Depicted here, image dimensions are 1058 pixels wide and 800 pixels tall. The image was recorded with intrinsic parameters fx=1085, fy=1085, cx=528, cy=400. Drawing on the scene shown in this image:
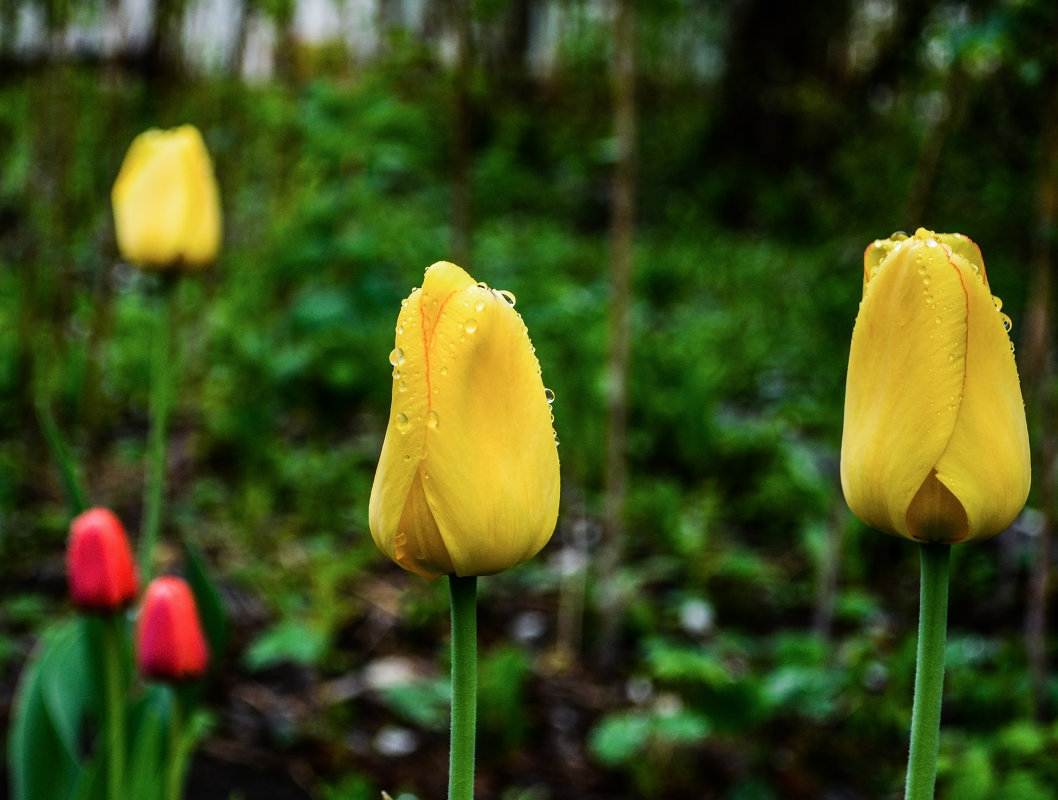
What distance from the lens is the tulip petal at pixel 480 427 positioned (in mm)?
595

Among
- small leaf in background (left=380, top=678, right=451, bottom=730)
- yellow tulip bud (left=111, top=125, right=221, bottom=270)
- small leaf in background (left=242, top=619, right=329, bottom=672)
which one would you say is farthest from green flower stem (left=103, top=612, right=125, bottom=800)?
small leaf in background (left=380, top=678, right=451, bottom=730)

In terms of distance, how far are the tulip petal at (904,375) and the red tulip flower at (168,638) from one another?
781 mm

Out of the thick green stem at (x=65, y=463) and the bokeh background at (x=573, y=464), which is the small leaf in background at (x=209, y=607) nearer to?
the thick green stem at (x=65, y=463)

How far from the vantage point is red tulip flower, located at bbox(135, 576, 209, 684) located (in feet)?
3.73

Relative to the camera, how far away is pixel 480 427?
0.61m

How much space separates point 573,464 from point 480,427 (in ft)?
9.38

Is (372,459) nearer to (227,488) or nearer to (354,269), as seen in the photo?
(227,488)

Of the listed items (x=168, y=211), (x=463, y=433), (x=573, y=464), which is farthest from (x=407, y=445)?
(x=573, y=464)

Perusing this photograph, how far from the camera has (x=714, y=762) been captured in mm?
2246

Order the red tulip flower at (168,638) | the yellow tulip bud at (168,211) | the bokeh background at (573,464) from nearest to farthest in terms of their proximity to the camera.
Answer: the red tulip flower at (168,638)
the yellow tulip bud at (168,211)
the bokeh background at (573,464)

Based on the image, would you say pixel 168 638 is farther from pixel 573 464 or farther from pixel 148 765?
pixel 573 464

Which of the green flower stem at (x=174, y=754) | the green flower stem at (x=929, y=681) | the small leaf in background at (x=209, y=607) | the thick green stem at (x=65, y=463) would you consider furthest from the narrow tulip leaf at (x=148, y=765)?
the green flower stem at (x=929, y=681)

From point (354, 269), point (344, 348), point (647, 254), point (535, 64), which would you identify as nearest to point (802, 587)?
point (344, 348)

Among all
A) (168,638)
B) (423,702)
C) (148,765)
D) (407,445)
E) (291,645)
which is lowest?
(423,702)
